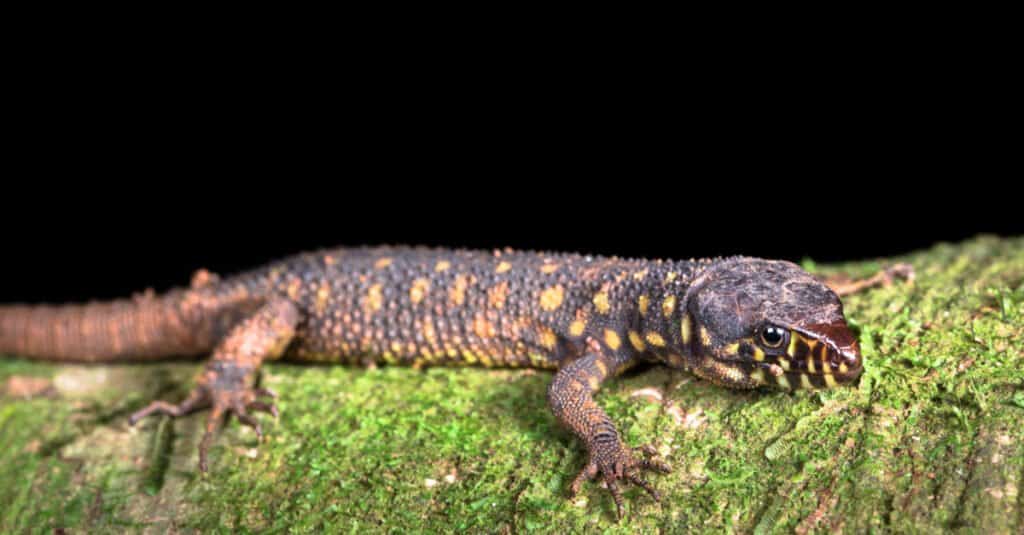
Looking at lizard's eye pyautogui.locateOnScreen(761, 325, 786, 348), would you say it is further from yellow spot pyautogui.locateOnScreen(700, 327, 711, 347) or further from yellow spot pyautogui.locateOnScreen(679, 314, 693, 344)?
yellow spot pyautogui.locateOnScreen(679, 314, 693, 344)

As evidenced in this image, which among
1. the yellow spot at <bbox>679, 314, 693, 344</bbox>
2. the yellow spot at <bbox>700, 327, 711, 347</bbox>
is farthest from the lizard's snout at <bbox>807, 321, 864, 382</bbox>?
the yellow spot at <bbox>679, 314, 693, 344</bbox>

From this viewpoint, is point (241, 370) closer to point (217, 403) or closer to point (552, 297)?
point (217, 403)

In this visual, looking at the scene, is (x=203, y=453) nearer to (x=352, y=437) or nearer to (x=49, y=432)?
(x=352, y=437)

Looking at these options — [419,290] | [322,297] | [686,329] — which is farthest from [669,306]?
[322,297]

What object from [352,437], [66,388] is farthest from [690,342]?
[66,388]

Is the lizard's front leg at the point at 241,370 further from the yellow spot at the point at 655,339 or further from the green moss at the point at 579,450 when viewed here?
the yellow spot at the point at 655,339
